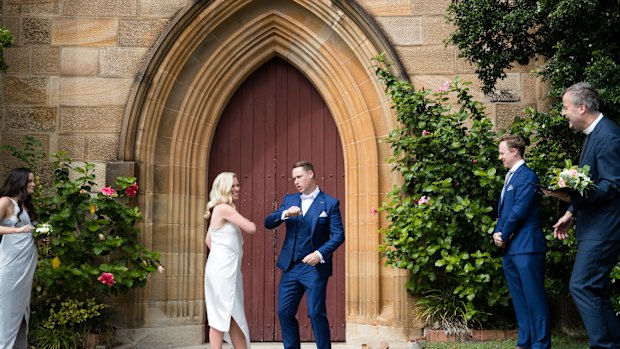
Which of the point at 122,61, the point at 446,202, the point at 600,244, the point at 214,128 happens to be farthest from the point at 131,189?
the point at 600,244

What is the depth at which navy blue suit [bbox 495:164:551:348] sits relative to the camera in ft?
18.0

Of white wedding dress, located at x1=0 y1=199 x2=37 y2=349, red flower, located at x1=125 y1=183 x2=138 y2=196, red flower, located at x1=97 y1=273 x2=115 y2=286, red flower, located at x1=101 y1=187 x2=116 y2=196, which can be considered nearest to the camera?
white wedding dress, located at x1=0 y1=199 x2=37 y2=349

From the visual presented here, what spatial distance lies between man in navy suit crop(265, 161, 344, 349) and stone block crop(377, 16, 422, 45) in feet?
9.25

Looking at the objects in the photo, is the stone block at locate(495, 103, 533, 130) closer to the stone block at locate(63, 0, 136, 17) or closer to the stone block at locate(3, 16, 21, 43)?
the stone block at locate(63, 0, 136, 17)

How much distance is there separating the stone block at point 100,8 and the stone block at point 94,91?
0.75 m

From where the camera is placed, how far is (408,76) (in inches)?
325

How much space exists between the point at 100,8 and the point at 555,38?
16.3ft

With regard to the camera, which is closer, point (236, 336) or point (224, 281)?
point (224, 281)

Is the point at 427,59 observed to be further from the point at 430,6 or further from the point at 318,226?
the point at 318,226

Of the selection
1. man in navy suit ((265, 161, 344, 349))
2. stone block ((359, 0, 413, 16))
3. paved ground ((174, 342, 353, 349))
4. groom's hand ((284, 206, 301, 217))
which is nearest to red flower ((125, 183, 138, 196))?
paved ground ((174, 342, 353, 349))

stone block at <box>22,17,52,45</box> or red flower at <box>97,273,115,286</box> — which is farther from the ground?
stone block at <box>22,17,52,45</box>

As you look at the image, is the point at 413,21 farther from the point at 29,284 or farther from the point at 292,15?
the point at 29,284

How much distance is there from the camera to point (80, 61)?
8.40m

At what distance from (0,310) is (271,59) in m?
4.43
